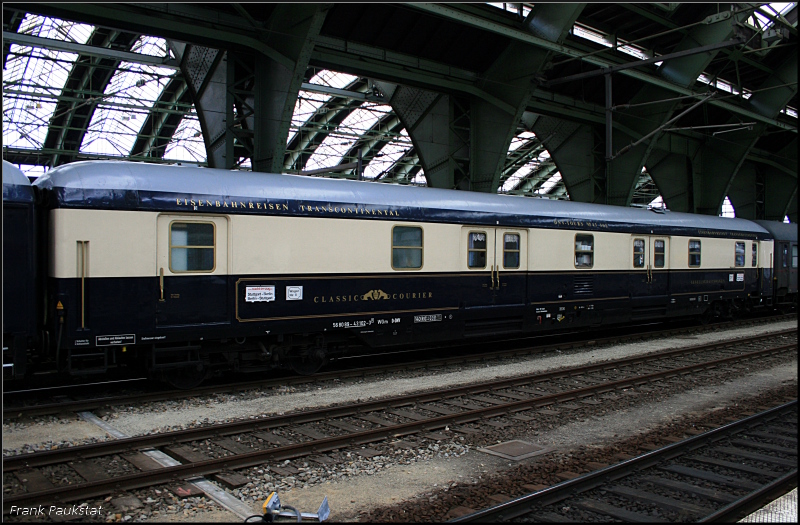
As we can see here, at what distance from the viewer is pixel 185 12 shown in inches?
571

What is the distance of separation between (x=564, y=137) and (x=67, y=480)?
962 inches

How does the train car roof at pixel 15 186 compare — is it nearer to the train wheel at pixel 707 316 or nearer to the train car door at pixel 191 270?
the train car door at pixel 191 270

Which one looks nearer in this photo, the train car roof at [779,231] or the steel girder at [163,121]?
the train car roof at [779,231]

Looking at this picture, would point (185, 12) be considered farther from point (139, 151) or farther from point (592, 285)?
point (139, 151)

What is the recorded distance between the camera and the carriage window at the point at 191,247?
9102mm

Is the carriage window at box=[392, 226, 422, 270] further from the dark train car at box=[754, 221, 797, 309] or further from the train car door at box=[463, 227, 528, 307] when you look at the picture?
the dark train car at box=[754, 221, 797, 309]

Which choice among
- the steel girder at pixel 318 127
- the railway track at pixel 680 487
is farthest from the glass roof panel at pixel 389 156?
the railway track at pixel 680 487

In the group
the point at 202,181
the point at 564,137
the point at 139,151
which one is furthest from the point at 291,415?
the point at 139,151

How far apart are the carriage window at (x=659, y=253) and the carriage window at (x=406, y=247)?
853 cm

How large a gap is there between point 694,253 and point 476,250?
9255 mm

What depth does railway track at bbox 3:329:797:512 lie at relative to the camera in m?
5.98

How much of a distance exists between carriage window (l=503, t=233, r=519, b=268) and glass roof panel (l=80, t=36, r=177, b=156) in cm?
2358

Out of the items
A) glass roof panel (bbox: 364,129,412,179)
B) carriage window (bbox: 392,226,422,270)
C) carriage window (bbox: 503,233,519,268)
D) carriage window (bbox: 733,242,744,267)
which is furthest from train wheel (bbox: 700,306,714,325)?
glass roof panel (bbox: 364,129,412,179)

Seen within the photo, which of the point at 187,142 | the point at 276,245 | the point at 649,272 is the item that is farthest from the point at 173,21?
the point at 187,142
